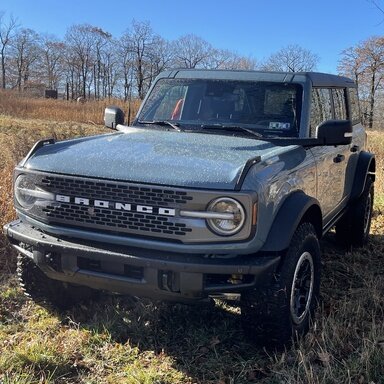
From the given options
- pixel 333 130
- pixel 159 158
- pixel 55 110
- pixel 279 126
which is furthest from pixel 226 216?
pixel 55 110

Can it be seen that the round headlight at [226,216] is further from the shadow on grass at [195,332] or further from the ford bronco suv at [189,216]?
the shadow on grass at [195,332]

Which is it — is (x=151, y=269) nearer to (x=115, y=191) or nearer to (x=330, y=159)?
(x=115, y=191)

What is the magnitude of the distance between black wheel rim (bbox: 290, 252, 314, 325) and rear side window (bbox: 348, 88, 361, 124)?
2645 mm

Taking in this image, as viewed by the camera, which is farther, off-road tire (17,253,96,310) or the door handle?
the door handle

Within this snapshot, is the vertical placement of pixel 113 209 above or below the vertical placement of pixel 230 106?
below

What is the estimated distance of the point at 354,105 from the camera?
563 cm

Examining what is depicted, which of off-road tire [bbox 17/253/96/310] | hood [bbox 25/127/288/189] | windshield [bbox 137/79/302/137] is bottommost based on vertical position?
off-road tire [bbox 17/253/96/310]

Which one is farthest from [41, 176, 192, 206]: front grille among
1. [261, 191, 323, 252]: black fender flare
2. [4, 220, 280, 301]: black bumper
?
[261, 191, 323, 252]: black fender flare

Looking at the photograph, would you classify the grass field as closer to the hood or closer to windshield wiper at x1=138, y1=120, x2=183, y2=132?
the hood

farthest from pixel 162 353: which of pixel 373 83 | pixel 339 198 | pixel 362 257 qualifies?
pixel 373 83

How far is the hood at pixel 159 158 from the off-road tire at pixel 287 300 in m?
0.65

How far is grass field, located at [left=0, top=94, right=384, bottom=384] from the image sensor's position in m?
2.86

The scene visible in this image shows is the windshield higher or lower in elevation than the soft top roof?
lower

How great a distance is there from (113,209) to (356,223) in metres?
3.41
